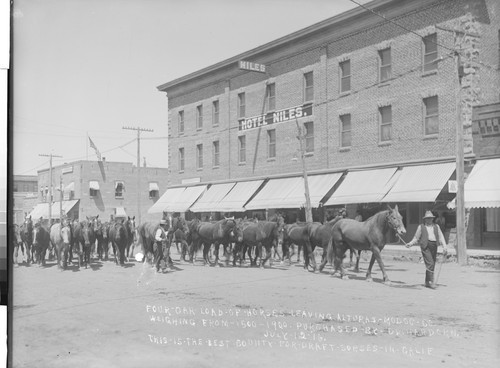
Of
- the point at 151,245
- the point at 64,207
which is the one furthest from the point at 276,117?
the point at 64,207

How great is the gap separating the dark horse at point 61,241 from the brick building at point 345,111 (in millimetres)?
1911

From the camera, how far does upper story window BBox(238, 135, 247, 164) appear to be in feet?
34.0

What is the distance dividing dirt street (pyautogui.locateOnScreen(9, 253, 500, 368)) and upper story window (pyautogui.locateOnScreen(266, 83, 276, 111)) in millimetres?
2844

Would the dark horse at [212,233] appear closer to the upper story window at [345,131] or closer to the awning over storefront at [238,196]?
the awning over storefront at [238,196]

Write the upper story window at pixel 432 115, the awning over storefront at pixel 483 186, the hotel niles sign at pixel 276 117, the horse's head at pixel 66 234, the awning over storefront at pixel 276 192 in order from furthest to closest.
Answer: the horse's head at pixel 66 234 → the hotel niles sign at pixel 276 117 → the awning over storefront at pixel 276 192 → the upper story window at pixel 432 115 → the awning over storefront at pixel 483 186

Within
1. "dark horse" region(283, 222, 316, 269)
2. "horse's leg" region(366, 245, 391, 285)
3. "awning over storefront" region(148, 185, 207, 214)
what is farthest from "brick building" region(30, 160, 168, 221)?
"horse's leg" region(366, 245, 391, 285)

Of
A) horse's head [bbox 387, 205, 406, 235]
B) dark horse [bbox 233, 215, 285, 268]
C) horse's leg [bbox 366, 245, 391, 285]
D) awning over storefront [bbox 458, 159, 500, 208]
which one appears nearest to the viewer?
awning over storefront [bbox 458, 159, 500, 208]

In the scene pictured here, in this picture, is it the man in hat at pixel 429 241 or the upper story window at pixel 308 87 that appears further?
the upper story window at pixel 308 87

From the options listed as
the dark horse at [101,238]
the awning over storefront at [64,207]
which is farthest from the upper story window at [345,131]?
the awning over storefront at [64,207]

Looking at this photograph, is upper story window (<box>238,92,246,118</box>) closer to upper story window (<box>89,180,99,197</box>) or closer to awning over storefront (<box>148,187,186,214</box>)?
awning over storefront (<box>148,187,186,214</box>)

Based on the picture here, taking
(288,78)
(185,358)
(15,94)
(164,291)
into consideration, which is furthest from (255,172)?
(15,94)

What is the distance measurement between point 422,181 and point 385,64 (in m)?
2.02

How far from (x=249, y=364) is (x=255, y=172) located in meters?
3.42

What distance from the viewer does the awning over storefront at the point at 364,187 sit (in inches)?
357
